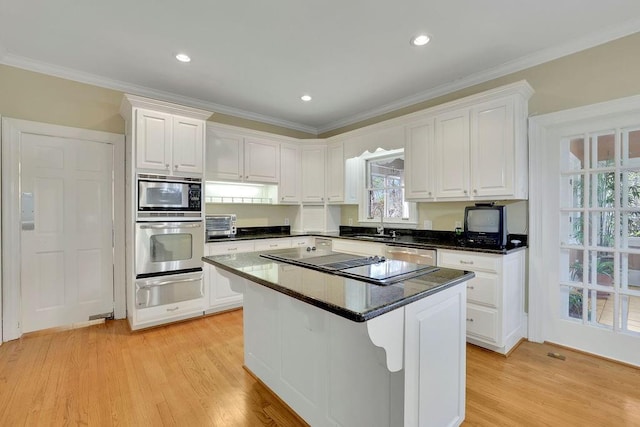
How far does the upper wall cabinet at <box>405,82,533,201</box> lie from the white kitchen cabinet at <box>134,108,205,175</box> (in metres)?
2.49

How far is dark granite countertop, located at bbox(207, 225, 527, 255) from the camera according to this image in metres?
2.80

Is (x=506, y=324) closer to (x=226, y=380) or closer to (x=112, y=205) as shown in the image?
(x=226, y=380)

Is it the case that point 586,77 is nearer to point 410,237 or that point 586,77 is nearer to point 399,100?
point 399,100

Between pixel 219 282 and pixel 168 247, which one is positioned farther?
pixel 219 282

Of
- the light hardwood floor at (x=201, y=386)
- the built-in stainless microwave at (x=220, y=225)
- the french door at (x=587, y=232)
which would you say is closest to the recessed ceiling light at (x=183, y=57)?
the built-in stainless microwave at (x=220, y=225)

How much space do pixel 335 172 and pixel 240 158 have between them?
1.41 m

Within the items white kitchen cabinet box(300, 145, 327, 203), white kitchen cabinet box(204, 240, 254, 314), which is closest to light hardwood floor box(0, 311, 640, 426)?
white kitchen cabinet box(204, 240, 254, 314)

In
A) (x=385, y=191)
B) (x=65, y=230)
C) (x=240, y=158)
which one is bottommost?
(x=65, y=230)

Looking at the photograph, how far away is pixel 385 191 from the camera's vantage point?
435 cm

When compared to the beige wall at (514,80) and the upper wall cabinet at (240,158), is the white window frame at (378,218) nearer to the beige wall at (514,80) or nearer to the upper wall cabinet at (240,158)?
the beige wall at (514,80)

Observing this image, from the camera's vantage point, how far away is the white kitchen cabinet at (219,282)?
3549mm

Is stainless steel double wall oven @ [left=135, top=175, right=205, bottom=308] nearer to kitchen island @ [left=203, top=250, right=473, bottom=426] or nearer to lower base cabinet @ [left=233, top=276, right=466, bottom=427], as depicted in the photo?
kitchen island @ [left=203, top=250, right=473, bottom=426]

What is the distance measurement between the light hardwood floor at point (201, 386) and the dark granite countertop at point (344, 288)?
94cm

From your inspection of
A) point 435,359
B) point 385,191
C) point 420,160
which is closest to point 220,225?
point 385,191
